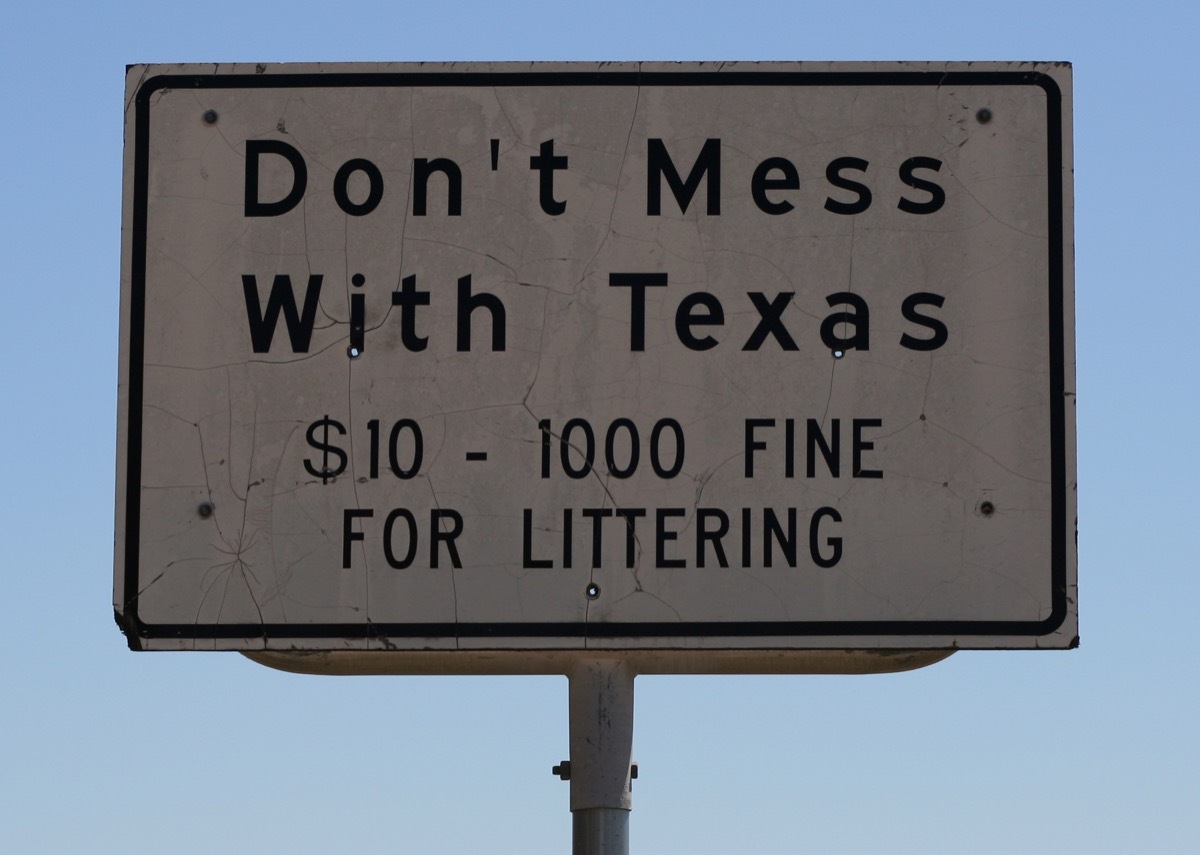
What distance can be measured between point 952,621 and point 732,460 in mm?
474

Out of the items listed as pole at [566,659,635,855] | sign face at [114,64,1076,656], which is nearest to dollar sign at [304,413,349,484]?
sign face at [114,64,1076,656]

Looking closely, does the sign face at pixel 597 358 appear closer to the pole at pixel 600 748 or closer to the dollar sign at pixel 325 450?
the dollar sign at pixel 325 450

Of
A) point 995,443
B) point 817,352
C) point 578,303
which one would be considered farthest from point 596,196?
point 995,443

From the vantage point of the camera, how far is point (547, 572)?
3434 mm

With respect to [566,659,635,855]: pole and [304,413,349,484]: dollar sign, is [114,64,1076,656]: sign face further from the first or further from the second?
[566,659,635,855]: pole

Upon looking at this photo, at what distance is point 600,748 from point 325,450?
2.37ft

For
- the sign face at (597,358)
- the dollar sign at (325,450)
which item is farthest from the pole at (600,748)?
the dollar sign at (325,450)

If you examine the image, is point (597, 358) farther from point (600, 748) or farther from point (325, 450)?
point (600, 748)

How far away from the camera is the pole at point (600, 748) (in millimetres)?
3465

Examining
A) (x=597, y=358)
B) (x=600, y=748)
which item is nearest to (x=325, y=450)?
(x=597, y=358)

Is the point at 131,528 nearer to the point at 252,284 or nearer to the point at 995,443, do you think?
the point at 252,284

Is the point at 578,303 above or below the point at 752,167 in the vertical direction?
below

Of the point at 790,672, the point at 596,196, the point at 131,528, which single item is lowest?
the point at 790,672

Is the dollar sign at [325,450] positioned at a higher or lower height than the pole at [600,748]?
higher
